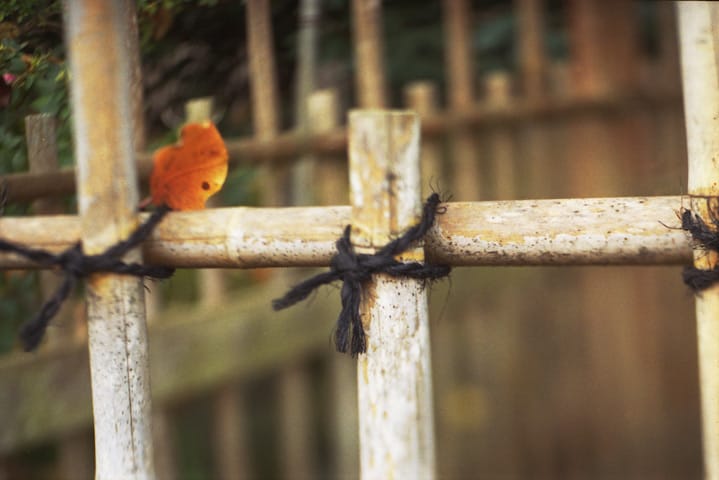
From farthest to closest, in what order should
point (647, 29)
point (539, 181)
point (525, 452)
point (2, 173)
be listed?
point (647, 29) → point (525, 452) → point (539, 181) → point (2, 173)

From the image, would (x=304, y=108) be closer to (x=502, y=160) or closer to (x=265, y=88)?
(x=265, y=88)

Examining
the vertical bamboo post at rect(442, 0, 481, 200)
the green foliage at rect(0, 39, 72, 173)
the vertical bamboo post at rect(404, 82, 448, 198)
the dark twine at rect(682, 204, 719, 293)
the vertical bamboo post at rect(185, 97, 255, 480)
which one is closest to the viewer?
the dark twine at rect(682, 204, 719, 293)

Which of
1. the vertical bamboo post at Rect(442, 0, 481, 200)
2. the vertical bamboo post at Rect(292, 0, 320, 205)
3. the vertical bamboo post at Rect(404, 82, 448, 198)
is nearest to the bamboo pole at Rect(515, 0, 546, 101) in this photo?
the vertical bamboo post at Rect(442, 0, 481, 200)

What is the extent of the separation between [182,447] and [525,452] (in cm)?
112

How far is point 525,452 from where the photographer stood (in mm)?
2861

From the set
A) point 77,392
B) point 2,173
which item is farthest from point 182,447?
point 2,173

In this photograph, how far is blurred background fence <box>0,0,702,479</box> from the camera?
70.5 inches

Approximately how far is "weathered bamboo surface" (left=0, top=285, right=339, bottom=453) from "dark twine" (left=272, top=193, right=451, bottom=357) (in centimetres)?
93

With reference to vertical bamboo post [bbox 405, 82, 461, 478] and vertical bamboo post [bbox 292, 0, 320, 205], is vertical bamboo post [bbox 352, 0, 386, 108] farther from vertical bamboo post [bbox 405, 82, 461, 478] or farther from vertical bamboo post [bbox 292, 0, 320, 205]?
vertical bamboo post [bbox 405, 82, 461, 478]

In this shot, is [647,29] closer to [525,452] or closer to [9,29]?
[525,452]

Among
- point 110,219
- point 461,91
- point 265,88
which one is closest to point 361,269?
point 110,219

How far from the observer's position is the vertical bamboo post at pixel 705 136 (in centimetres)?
78

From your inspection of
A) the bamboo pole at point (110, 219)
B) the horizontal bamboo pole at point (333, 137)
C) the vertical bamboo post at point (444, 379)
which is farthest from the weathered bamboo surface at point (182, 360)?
the bamboo pole at point (110, 219)

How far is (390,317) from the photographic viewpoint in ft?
2.62
